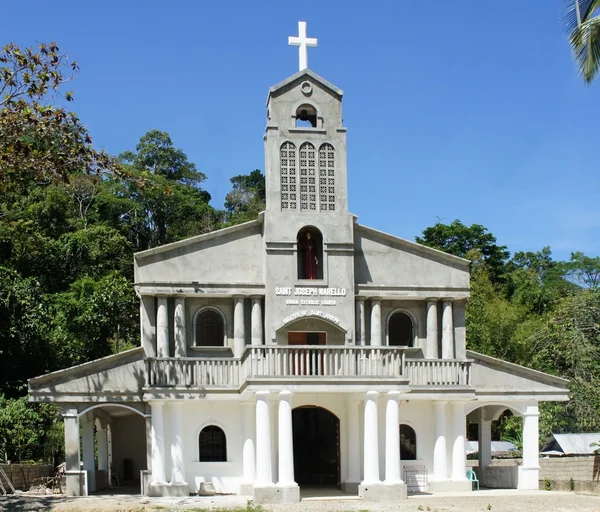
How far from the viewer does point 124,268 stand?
6259 centimetres

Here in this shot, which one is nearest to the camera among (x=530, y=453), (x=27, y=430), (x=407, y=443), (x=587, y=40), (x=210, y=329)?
(x=587, y=40)

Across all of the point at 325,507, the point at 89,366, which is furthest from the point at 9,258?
the point at 325,507

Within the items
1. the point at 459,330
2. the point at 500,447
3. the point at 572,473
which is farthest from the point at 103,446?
the point at 500,447

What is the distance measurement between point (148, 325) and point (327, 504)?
8627 mm

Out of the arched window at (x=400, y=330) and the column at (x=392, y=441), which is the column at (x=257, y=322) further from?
the column at (x=392, y=441)

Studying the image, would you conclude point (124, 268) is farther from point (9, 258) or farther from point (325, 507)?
point (325, 507)

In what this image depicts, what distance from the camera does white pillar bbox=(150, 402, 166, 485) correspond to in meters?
29.2

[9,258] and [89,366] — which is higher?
[9,258]

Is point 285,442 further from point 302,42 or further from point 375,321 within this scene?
point 302,42

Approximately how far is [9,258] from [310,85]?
27.6 meters

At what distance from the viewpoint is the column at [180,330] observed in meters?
30.8

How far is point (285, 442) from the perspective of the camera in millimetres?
27391

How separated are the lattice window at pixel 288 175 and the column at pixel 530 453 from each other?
35.0 feet

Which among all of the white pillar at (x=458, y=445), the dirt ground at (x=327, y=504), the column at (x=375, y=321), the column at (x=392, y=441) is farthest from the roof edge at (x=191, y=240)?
the white pillar at (x=458, y=445)
